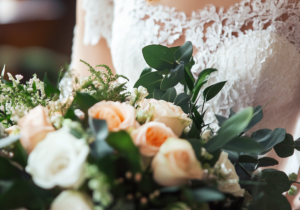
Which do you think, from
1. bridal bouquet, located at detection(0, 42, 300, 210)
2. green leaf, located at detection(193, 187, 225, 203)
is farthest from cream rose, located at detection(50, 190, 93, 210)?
green leaf, located at detection(193, 187, 225, 203)

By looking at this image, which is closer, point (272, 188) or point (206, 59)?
point (272, 188)

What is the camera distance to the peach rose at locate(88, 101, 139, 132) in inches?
11.9

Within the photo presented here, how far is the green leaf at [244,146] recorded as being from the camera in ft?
1.08

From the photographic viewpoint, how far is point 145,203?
0.82ft

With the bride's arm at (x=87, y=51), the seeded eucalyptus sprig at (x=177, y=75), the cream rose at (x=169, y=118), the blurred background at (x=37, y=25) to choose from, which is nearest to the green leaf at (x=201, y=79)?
the seeded eucalyptus sprig at (x=177, y=75)

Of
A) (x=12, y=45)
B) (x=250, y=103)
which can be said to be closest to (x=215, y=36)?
(x=250, y=103)

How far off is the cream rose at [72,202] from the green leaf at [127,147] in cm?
6

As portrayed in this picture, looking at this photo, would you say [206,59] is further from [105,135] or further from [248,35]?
[105,135]

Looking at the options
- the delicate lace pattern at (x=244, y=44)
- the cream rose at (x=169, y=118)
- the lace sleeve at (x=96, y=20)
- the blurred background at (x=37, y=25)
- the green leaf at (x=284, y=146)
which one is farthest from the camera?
the blurred background at (x=37, y=25)

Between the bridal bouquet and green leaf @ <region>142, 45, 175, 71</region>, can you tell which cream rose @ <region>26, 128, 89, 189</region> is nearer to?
the bridal bouquet

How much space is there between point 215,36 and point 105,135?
0.59 meters

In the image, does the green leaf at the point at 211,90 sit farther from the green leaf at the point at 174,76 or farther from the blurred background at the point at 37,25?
the blurred background at the point at 37,25

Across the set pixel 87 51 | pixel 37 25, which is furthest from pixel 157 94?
pixel 37 25

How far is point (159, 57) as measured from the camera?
1.67 feet
